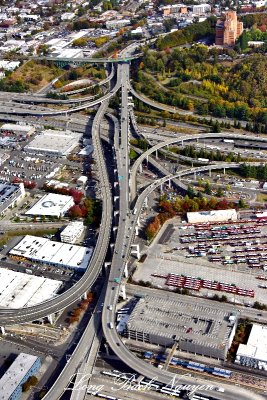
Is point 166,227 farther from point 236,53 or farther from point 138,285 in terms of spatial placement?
point 236,53

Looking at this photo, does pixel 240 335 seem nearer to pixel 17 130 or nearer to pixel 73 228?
pixel 73 228

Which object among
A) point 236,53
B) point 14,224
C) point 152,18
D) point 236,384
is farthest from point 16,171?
point 152,18

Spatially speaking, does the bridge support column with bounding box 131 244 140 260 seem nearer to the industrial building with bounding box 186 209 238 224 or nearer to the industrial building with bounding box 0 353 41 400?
the industrial building with bounding box 186 209 238 224

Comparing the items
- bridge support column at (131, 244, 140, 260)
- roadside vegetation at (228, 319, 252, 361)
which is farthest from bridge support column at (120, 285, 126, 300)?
roadside vegetation at (228, 319, 252, 361)

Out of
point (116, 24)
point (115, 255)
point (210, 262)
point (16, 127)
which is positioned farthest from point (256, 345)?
point (116, 24)

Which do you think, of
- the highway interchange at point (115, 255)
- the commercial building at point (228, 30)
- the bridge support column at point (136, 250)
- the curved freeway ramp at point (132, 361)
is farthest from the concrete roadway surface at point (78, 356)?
the commercial building at point (228, 30)

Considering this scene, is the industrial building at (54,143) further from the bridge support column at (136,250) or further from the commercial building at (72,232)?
the bridge support column at (136,250)
